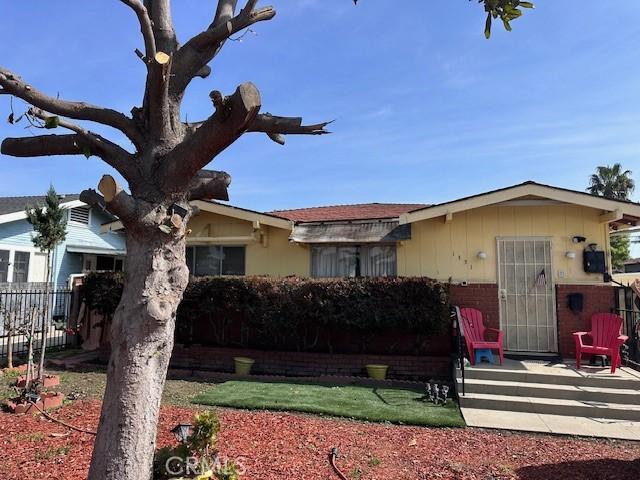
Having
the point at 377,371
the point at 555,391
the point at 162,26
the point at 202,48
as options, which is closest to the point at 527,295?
the point at 555,391

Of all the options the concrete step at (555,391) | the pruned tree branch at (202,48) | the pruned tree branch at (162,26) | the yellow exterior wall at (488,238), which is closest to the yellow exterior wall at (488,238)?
the yellow exterior wall at (488,238)

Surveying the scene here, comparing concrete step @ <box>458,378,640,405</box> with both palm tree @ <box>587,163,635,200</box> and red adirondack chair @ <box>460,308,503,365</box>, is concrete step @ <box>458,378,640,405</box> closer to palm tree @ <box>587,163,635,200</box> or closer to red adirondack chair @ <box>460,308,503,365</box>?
red adirondack chair @ <box>460,308,503,365</box>

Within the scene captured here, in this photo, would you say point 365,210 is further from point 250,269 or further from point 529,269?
point 529,269

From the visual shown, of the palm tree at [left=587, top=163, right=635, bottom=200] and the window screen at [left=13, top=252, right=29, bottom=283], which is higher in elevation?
the palm tree at [left=587, top=163, right=635, bottom=200]

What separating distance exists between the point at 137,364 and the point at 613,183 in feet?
158

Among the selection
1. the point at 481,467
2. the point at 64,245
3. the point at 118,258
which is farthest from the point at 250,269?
the point at 118,258

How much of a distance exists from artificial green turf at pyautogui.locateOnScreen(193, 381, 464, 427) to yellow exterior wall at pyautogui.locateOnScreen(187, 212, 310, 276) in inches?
134

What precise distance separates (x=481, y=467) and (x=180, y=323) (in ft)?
23.4

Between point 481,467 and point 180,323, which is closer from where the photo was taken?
point 481,467

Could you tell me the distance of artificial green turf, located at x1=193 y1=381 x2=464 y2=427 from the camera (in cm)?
614

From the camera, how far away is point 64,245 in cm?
1725

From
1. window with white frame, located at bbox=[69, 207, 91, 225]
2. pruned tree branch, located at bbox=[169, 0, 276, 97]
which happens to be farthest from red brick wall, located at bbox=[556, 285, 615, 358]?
window with white frame, located at bbox=[69, 207, 91, 225]

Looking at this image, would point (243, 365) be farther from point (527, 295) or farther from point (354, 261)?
point (527, 295)

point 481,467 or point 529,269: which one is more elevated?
point 529,269
